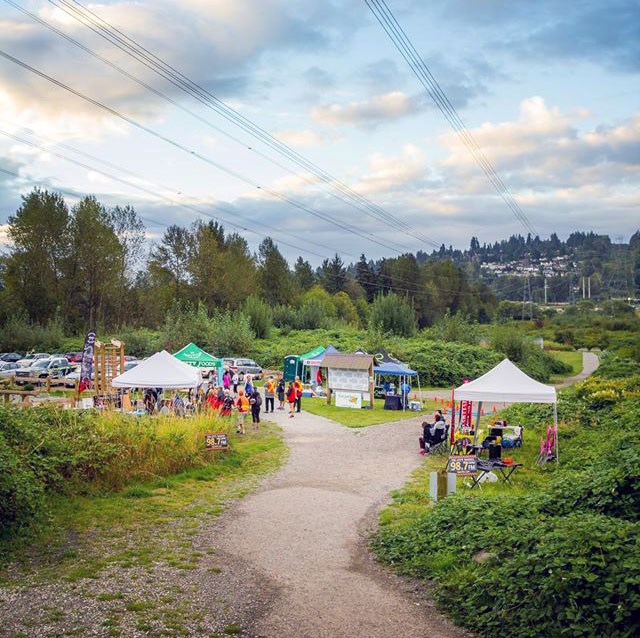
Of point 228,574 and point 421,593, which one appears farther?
point 228,574

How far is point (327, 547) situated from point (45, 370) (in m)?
37.5

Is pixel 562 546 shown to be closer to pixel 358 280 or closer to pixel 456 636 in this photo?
pixel 456 636

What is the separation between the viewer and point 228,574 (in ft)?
34.7

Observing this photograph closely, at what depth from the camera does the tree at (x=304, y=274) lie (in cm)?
11718

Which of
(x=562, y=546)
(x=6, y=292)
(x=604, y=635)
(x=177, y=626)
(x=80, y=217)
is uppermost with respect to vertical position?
(x=80, y=217)

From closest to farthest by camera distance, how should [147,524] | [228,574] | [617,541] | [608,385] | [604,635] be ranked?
[604,635] < [617,541] < [228,574] < [147,524] < [608,385]

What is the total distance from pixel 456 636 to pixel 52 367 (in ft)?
142

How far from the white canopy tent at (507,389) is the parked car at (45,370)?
2831 centimetres

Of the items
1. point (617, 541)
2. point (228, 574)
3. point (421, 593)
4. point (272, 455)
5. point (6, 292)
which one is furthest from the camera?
point (6, 292)

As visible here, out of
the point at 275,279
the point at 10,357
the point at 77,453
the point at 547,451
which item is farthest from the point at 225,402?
the point at 275,279

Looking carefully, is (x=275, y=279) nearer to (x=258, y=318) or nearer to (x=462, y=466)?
(x=258, y=318)

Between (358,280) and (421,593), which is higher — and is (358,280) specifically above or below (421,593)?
above

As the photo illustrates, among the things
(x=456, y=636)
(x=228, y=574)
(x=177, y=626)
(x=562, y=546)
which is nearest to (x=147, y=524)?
(x=228, y=574)

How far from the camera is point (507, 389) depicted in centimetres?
2070
